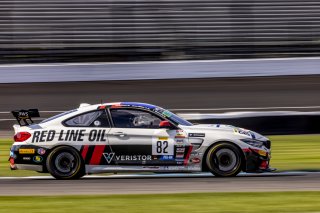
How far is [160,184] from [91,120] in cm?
145

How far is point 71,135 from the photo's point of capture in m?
10.4

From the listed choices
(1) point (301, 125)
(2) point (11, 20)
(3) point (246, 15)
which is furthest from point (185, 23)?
(1) point (301, 125)

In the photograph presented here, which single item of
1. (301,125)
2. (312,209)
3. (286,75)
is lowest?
(312,209)

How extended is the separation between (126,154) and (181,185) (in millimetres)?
1081

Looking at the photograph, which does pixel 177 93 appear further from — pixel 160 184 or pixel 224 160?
pixel 160 184

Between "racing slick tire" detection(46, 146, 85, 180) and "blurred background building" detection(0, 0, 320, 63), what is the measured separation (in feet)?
49.9

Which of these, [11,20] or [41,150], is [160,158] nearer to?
[41,150]

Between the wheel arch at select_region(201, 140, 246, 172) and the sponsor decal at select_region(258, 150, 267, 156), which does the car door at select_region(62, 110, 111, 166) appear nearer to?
the wheel arch at select_region(201, 140, 246, 172)

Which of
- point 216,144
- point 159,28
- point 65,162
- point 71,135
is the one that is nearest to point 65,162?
point 65,162

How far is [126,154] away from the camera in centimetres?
1035

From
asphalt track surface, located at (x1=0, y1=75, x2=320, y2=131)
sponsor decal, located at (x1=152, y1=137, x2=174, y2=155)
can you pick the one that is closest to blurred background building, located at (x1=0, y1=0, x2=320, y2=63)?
asphalt track surface, located at (x1=0, y1=75, x2=320, y2=131)

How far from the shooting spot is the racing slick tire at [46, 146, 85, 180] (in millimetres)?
10289

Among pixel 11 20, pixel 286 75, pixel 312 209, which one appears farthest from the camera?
pixel 11 20

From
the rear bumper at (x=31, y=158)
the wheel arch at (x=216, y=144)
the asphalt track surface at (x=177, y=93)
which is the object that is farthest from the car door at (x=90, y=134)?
the asphalt track surface at (x=177, y=93)
